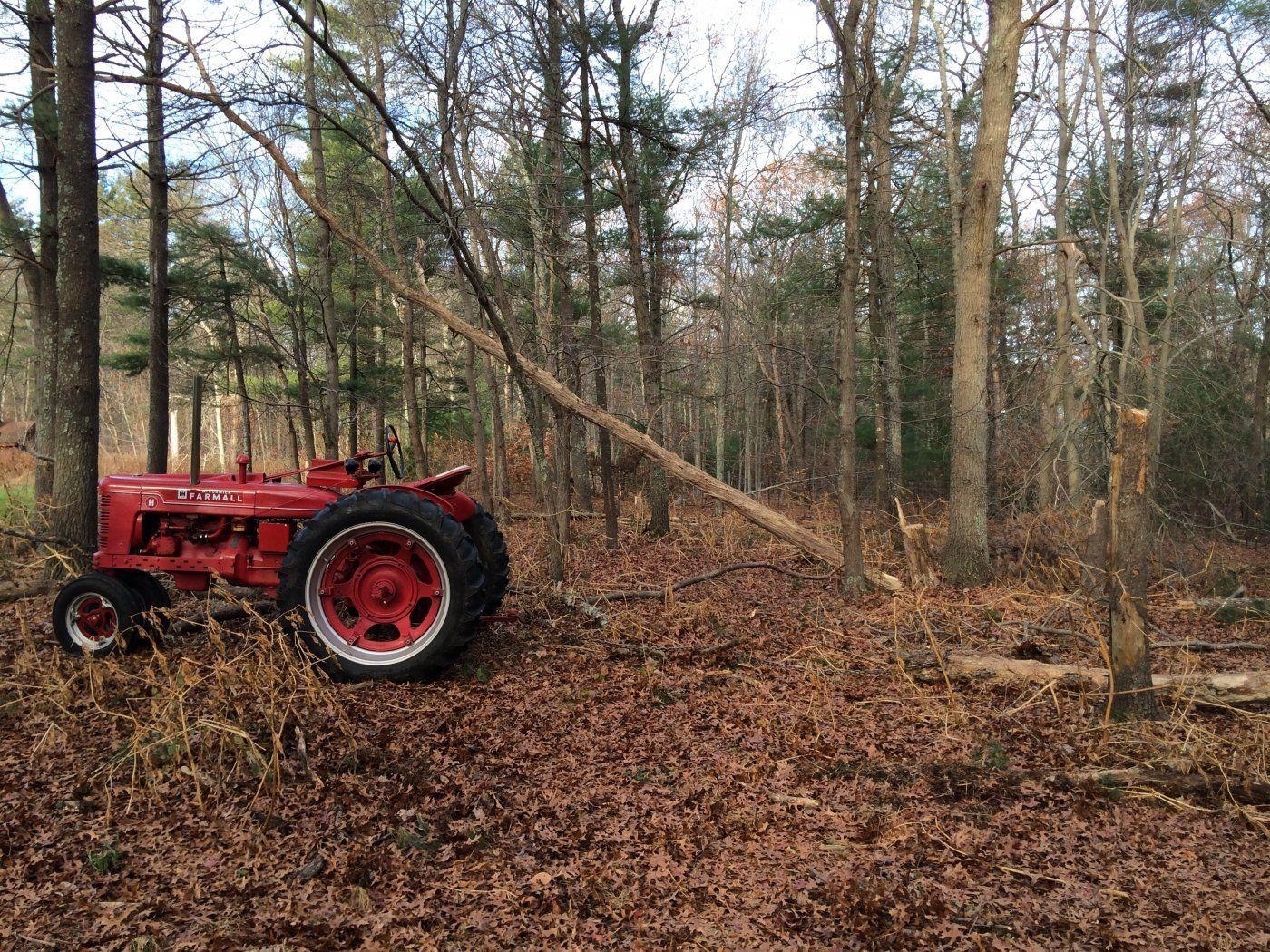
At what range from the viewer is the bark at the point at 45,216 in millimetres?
5840

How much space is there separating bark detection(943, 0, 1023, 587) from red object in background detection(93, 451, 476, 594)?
549 centimetres

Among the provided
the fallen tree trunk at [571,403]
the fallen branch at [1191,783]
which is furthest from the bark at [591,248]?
the fallen branch at [1191,783]

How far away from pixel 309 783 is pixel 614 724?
63.8 inches

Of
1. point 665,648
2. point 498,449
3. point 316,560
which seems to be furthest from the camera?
point 498,449

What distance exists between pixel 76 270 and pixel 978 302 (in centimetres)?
822

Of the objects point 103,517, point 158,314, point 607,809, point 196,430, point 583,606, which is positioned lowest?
point 607,809

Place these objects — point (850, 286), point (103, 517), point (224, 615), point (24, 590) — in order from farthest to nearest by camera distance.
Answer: point (850, 286)
point (24, 590)
point (224, 615)
point (103, 517)

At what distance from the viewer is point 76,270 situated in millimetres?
5625

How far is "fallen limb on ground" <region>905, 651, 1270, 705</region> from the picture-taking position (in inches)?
162

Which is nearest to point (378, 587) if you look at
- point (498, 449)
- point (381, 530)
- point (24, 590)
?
point (381, 530)

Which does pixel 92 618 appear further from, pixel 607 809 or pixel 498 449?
pixel 498 449

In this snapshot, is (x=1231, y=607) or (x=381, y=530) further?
(x=1231, y=607)

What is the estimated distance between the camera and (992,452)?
16.2 metres

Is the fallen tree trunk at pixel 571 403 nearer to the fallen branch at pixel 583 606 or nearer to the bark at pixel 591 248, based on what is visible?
the fallen branch at pixel 583 606
